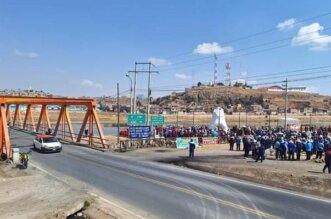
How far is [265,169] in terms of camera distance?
26.6 meters

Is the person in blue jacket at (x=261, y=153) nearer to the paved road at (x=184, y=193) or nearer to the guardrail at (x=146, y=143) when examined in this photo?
the paved road at (x=184, y=193)

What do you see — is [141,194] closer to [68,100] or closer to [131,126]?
[131,126]

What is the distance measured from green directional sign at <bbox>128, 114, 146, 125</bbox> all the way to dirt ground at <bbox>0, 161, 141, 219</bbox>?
20792 millimetres

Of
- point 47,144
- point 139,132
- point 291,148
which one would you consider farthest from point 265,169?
point 47,144

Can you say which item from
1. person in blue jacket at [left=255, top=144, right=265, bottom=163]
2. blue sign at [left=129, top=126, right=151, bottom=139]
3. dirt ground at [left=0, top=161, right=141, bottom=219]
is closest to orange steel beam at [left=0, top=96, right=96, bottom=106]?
blue sign at [left=129, top=126, right=151, bottom=139]

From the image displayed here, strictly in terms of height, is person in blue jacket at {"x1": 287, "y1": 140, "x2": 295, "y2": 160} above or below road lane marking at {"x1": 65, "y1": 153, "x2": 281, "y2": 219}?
above

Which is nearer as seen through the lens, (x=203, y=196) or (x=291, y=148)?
(x=203, y=196)

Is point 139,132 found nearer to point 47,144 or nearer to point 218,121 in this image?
point 47,144

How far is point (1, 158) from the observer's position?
117 ft

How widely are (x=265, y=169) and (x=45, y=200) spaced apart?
43.7 ft

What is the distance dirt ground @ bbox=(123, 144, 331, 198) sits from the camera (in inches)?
877

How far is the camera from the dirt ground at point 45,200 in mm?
16422

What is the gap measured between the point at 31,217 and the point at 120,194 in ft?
16.1

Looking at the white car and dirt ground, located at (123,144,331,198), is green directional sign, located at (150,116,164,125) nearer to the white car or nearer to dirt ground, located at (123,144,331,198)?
dirt ground, located at (123,144,331,198)
